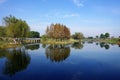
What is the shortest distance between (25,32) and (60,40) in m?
41.6

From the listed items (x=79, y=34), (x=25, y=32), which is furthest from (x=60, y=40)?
(x=79, y=34)

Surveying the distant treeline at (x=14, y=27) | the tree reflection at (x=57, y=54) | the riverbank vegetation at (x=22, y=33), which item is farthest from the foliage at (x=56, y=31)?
the tree reflection at (x=57, y=54)

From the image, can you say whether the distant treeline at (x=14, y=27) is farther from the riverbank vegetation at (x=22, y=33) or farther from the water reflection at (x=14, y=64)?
the water reflection at (x=14, y=64)

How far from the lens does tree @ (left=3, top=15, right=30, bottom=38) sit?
67188 millimetres

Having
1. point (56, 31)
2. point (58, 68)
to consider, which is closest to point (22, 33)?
point (56, 31)

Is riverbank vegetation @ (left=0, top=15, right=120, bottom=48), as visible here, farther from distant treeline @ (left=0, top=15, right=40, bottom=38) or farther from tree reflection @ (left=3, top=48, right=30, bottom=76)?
tree reflection @ (left=3, top=48, right=30, bottom=76)

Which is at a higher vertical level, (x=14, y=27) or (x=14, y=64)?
(x=14, y=27)

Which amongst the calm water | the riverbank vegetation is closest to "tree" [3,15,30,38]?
the riverbank vegetation

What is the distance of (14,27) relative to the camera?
67.2m

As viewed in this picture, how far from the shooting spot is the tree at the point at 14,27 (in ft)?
220

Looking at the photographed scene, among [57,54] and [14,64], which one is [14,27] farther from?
[14,64]

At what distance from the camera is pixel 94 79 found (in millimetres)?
17219

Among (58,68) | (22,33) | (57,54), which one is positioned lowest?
(58,68)

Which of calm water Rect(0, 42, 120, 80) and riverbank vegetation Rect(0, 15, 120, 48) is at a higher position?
riverbank vegetation Rect(0, 15, 120, 48)
